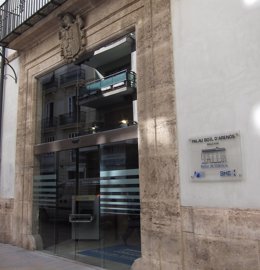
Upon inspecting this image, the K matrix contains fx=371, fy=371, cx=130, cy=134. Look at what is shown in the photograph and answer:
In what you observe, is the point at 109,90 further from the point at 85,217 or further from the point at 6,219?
the point at 6,219

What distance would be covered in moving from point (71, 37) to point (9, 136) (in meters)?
3.75

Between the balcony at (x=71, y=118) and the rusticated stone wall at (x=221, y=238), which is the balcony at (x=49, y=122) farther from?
the rusticated stone wall at (x=221, y=238)

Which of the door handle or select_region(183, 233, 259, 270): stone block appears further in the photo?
the door handle

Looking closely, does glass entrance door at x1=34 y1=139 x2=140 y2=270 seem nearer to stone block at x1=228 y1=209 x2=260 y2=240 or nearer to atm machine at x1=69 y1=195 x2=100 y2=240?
atm machine at x1=69 y1=195 x2=100 y2=240

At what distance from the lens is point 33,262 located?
7.68 meters

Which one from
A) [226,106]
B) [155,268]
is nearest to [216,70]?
[226,106]

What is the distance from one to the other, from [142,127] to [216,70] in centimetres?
169

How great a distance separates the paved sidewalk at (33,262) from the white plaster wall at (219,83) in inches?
122

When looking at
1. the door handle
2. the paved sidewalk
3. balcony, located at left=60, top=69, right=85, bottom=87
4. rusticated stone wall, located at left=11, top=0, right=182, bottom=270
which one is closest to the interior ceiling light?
rusticated stone wall, located at left=11, top=0, right=182, bottom=270

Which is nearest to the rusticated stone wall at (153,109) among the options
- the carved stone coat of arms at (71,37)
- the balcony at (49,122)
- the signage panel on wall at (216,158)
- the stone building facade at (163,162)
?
the stone building facade at (163,162)

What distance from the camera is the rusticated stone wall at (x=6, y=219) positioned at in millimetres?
9891

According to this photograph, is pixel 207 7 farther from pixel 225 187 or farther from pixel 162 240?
pixel 162 240

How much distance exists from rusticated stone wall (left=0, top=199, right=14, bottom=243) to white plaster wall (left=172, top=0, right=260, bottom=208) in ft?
19.6

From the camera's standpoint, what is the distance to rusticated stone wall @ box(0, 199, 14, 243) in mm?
9891
